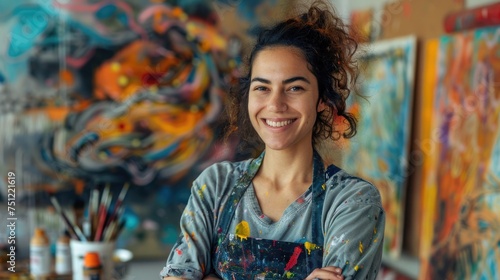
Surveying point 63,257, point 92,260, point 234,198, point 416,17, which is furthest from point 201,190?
point 416,17

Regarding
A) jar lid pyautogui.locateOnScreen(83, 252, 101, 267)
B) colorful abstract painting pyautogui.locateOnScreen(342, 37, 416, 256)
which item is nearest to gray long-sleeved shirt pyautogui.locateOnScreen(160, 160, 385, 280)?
jar lid pyautogui.locateOnScreen(83, 252, 101, 267)

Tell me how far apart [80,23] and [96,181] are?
863 mm

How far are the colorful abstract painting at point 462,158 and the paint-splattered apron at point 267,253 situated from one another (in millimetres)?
1360

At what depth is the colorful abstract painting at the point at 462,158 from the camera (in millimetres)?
2393

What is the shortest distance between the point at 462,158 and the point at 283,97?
1583 mm

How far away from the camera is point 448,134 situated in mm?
2705

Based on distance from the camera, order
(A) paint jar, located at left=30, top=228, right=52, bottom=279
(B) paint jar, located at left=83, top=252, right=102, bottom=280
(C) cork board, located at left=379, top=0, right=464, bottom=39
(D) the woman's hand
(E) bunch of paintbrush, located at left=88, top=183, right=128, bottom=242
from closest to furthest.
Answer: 1. (D) the woman's hand
2. (B) paint jar, located at left=83, top=252, right=102, bottom=280
3. (E) bunch of paintbrush, located at left=88, top=183, right=128, bottom=242
4. (A) paint jar, located at left=30, top=228, right=52, bottom=279
5. (C) cork board, located at left=379, top=0, right=464, bottom=39

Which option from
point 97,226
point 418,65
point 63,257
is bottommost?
point 63,257

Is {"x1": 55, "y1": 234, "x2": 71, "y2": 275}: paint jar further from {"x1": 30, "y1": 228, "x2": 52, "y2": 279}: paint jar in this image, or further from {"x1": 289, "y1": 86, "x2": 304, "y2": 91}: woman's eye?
{"x1": 289, "y1": 86, "x2": 304, "y2": 91}: woman's eye

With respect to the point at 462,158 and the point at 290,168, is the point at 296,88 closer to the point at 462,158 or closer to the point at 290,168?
the point at 290,168

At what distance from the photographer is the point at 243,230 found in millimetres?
1278

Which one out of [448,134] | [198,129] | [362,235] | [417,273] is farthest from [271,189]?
[198,129]

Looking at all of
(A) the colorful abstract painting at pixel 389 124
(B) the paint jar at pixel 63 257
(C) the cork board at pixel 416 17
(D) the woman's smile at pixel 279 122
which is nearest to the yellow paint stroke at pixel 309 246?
(D) the woman's smile at pixel 279 122

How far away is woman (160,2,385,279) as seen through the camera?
4.00ft
